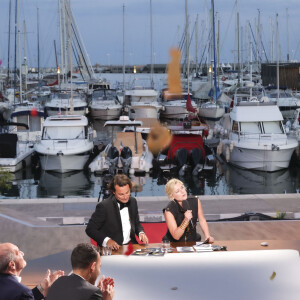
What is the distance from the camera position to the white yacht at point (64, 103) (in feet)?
127

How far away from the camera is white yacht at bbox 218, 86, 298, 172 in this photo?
2211cm

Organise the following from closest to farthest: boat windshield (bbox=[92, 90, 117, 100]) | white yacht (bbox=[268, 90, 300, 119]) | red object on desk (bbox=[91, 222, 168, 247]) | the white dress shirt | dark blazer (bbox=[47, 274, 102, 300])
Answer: dark blazer (bbox=[47, 274, 102, 300]) < the white dress shirt < red object on desk (bbox=[91, 222, 168, 247]) < white yacht (bbox=[268, 90, 300, 119]) < boat windshield (bbox=[92, 90, 117, 100])

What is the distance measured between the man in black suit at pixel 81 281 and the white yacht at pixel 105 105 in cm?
3806

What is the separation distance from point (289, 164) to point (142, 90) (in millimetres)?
21371

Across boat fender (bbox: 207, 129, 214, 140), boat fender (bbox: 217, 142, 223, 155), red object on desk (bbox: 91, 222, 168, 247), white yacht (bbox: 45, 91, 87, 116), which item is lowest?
boat fender (bbox: 217, 142, 223, 155)

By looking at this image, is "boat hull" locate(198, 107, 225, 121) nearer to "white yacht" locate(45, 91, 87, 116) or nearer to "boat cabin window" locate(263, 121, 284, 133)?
"white yacht" locate(45, 91, 87, 116)

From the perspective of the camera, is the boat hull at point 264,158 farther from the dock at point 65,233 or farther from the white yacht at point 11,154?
the dock at point 65,233

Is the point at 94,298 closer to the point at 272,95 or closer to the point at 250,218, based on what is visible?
the point at 250,218

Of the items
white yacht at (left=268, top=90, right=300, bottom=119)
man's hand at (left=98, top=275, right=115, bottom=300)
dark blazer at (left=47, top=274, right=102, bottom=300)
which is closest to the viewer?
dark blazer at (left=47, top=274, right=102, bottom=300)

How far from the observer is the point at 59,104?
1517 inches

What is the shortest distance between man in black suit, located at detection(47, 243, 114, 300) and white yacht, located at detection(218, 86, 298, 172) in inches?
737

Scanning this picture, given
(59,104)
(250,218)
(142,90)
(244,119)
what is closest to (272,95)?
(142,90)

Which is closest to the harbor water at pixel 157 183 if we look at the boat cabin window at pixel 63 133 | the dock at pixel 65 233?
the boat cabin window at pixel 63 133

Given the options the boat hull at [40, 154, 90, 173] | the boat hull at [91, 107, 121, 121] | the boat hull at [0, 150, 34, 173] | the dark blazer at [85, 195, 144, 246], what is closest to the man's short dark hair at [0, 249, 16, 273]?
the dark blazer at [85, 195, 144, 246]
